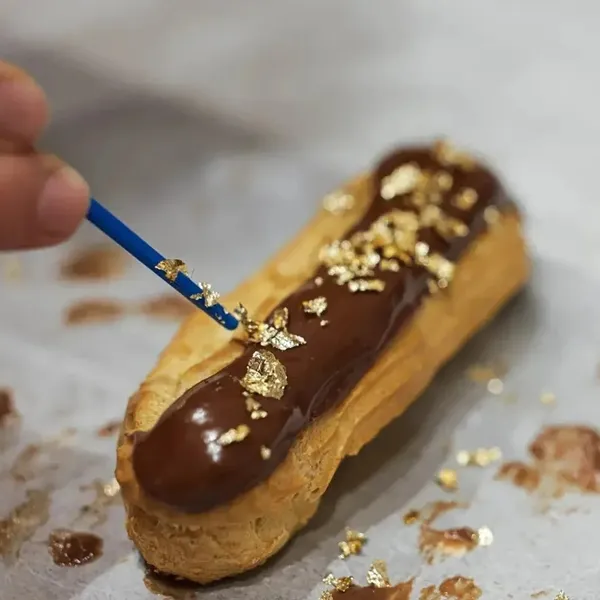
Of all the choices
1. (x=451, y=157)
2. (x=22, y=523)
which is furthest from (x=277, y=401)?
(x=451, y=157)

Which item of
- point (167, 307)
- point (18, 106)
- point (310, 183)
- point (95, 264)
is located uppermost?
point (18, 106)

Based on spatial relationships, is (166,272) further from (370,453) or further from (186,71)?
(186,71)

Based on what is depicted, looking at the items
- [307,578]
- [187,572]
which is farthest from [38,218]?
[307,578]

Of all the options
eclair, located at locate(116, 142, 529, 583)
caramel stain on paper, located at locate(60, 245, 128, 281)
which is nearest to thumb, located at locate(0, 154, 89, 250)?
eclair, located at locate(116, 142, 529, 583)

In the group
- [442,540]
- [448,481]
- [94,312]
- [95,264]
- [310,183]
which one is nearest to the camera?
[442,540]

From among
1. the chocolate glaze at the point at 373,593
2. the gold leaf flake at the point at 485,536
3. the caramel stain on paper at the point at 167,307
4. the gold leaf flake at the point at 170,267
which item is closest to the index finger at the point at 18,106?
the gold leaf flake at the point at 170,267

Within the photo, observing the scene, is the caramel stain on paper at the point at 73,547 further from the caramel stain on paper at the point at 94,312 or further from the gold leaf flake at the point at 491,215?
the gold leaf flake at the point at 491,215

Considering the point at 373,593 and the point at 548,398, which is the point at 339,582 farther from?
the point at 548,398

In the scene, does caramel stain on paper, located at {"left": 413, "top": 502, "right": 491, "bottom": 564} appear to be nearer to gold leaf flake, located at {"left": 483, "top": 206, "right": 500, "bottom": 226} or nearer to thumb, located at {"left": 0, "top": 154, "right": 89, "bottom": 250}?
gold leaf flake, located at {"left": 483, "top": 206, "right": 500, "bottom": 226}
